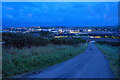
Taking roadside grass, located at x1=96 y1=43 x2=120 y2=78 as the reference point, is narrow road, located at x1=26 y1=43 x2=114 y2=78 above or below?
below

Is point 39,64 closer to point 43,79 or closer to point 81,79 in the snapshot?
point 43,79

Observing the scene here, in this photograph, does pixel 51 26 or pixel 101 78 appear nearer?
pixel 101 78

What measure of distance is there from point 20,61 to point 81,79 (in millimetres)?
4881

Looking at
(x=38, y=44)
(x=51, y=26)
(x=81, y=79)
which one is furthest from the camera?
(x=51, y=26)

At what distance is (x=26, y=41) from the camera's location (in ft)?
56.7

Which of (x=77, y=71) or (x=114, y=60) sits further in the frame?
(x=114, y=60)

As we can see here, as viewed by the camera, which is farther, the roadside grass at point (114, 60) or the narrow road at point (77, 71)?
the roadside grass at point (114, 60)

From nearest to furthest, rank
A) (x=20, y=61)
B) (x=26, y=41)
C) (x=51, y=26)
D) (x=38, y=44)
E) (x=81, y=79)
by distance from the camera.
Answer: (x=81, y=79) < (x=20, y=61) < (x=26, y=41) < (x=38, y=44) < (x=51, y=26)

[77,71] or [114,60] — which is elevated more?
[114,60]

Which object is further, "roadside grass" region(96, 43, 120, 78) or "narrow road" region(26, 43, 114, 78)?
"roadside grass" region(96, 43, 120, 78)

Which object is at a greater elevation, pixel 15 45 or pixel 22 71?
pixel 15 45

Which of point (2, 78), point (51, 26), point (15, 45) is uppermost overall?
point (51, 26)

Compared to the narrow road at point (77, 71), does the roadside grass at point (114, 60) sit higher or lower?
higher

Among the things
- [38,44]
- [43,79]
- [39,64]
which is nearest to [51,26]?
[38,44]
